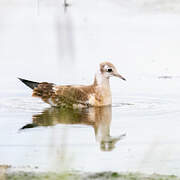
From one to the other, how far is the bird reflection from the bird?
0.51 ft

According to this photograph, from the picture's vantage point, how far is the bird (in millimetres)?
10172

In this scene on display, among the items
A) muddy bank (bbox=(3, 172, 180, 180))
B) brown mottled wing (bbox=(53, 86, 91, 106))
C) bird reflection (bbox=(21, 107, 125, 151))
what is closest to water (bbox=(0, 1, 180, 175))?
bird reflection (bbox=(21, 107, 125, 151))

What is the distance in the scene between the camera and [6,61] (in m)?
13.6

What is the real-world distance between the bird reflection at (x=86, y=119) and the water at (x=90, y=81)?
1 centimetres

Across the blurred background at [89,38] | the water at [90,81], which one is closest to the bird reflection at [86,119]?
the water at [90,81]

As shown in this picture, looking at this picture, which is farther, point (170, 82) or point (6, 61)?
point (6, 61)

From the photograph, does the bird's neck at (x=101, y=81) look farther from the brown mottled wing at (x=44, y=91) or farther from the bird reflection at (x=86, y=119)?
the brown mottled wing at (x=44, y=91)

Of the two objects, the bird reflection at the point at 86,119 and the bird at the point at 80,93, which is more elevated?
the bird at the point at 80,93

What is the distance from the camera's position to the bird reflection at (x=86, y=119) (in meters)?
7.64

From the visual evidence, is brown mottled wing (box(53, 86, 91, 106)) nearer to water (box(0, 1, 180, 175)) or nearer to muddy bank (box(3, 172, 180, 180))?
water (box(0, 1, 180, 175))

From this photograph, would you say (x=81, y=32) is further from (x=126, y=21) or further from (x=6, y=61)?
(x=6, y=61)

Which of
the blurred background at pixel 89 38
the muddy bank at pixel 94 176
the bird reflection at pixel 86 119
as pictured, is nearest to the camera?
the muddy bank at pixel 94 176

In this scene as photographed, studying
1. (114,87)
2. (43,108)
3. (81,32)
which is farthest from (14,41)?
(43,108)

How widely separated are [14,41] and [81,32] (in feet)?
5.82
